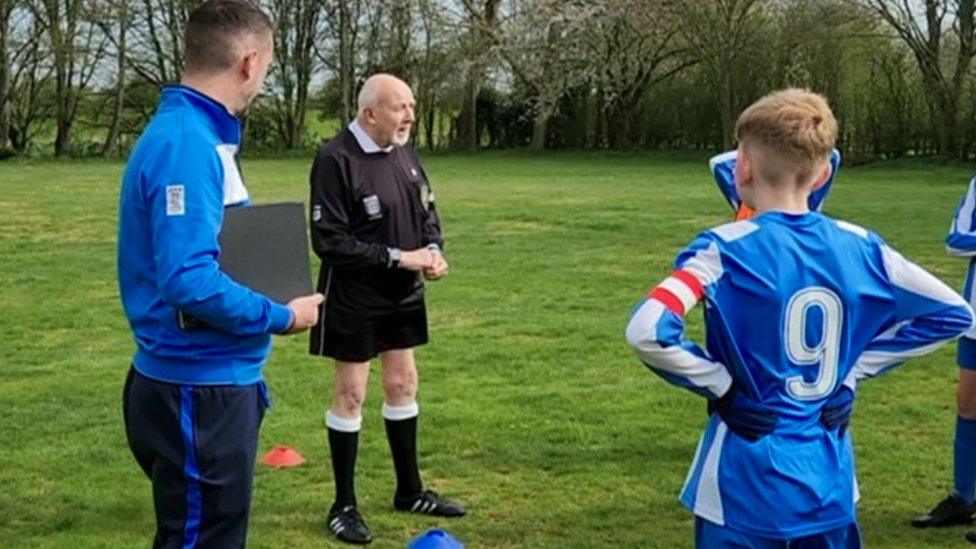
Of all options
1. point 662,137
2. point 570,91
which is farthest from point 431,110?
point 662,137

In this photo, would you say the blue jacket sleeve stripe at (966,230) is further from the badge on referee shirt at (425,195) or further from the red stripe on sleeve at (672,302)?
the red stripe on sleeve at (672,302)

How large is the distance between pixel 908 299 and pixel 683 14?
38.6 m

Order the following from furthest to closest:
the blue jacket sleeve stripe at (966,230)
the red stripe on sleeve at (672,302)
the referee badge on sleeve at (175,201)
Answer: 1. the blue jacket sleeve stripe at (966,230)
2. the referee badge on sleeve at (175,201)
3. the red stripe on sleeve at (672,302)

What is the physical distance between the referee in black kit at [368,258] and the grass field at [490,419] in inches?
16.0

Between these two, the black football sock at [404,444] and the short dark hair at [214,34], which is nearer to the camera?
the short dark hair at [214,34]

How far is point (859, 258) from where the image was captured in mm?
3135

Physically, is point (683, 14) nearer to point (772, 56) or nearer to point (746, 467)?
point (772, 56)

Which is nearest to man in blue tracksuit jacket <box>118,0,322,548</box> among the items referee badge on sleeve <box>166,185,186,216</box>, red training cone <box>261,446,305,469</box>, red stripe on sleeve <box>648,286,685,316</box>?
referee badge on sleeve <box>166,185,186,216</box>

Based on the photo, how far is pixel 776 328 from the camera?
9.95 ft

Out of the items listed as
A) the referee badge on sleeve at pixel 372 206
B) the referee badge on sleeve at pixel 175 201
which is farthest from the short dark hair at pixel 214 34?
the referee badge on sleeve at pixel 372 206

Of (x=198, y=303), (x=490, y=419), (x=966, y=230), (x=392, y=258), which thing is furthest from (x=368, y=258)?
(x=966, y=230)

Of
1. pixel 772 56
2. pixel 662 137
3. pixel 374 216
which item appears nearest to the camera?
pixel 374 216

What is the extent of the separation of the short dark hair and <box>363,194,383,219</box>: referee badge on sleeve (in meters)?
2.05

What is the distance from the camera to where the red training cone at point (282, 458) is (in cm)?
642
